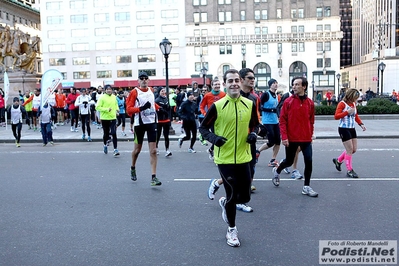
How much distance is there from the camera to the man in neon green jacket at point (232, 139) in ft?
15.0

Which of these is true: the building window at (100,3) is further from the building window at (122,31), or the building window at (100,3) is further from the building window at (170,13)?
the building window at (170,13)

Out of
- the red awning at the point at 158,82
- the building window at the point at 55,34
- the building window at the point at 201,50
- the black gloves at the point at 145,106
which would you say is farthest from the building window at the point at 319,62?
the black gloves at the point at 145,106

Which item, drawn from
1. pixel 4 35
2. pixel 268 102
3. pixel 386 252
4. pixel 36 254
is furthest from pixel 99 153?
pixel 4 35

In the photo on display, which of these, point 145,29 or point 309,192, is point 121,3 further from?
point 309,192

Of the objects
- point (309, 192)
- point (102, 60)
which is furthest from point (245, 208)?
point (102, 60)

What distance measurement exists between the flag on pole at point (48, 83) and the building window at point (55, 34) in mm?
60378

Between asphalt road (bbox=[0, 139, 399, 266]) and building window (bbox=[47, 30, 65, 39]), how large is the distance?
2630 inches

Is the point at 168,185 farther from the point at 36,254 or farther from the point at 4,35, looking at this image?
the point at 4,35

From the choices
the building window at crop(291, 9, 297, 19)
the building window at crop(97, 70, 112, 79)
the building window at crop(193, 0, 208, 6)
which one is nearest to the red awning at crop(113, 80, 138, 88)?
the building window at crop(97, 70, 112, 79)

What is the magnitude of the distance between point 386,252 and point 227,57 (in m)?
64.3

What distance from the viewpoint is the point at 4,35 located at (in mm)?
27766

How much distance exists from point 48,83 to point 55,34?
61.5m

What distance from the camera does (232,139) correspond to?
4.59 m

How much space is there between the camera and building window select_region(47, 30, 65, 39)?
234 ft
